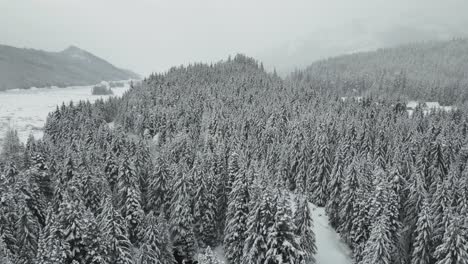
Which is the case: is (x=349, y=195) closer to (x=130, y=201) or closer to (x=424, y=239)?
(x=424, y=239)

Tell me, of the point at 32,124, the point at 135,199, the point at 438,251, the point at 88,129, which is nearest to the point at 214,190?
the point at 135,199

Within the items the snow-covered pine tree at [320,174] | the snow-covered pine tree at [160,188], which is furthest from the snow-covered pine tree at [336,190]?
the snow-covered pine tree at [160,188]

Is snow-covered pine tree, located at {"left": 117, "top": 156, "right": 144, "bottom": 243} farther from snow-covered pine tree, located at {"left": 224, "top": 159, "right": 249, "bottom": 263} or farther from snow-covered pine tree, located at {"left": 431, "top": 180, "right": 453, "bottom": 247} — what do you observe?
snow-covered pine tree, located at {"left": 431, "top": 180, "right": 453, "bottom": 247}

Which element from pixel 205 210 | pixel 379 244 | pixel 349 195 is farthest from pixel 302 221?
pixel 205 210

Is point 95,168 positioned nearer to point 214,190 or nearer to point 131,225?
point 131,225

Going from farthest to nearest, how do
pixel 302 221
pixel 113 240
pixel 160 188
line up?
pixel 160 188, pixel 302 221, pixel 113 240

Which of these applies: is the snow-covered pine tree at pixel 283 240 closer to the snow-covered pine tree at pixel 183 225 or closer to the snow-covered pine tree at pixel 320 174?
the snow-covered pine tree at pixel 183 225

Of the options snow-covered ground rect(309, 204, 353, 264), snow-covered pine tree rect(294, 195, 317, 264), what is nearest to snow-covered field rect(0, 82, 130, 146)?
snow-covered ground rect(309, 204, 353, 264)
